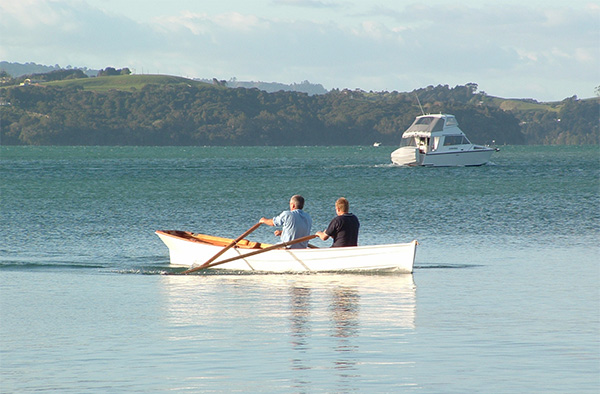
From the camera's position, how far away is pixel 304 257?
19.5 meters

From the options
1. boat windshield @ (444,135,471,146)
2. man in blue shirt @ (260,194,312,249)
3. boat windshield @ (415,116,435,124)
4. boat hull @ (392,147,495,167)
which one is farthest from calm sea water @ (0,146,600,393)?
boat windshield @ (444,135,471,146)

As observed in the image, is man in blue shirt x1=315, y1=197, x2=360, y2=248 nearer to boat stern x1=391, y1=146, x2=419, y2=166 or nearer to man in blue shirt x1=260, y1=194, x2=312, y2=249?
man in blue shirt x1=260, y1=194, x2=312, y2=249

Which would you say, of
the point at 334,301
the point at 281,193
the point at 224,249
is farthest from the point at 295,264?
the point at 281,193

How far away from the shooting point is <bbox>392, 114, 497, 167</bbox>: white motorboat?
83812 millimetres

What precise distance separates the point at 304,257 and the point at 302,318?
5.54m

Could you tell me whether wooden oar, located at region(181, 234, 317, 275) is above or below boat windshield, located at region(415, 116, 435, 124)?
below

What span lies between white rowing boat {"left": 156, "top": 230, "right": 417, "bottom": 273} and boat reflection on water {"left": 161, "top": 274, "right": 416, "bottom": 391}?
0.26 meters

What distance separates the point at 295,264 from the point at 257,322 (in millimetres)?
6025

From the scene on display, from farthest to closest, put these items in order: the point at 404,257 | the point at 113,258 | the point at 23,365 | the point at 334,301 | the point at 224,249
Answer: the point at 113,258 < the point at 224,249 < the point at 404,257 < the point at 334,301 < the point at 23,365

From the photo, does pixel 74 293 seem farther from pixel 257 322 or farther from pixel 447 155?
pixel 447 155

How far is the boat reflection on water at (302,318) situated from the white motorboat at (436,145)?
6566 cm

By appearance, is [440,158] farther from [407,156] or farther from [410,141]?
[410,141]

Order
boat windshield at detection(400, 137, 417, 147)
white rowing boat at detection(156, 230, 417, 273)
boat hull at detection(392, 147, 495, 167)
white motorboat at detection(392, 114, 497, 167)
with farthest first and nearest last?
boat windshield at detection(400, 137, 417, 147) → boat hull at detection(392, 147, 495, 167) → white motorboat at detection(392, 114, 497, 167) → white rowing boat at detection(156, 230, 417, 273)

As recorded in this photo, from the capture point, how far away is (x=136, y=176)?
8169cm
